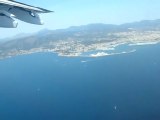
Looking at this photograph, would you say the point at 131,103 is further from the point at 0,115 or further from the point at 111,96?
the point at 0,115

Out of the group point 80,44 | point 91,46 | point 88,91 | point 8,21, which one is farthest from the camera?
point 80,44

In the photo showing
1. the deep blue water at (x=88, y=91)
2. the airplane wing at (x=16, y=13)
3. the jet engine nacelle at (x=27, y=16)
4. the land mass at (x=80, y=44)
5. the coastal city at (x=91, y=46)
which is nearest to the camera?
the airplane wing at (x=16, y=13)

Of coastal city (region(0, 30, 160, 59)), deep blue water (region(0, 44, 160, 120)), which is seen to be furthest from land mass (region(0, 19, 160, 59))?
deep blue water (region(0, 44, 160, 120))

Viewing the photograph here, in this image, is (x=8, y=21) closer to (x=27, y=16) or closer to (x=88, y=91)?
(x=27, y=16)

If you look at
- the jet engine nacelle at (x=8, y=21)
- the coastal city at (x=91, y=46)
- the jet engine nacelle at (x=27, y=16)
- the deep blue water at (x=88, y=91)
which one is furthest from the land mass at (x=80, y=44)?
the jet engine nacelle at (x=8, y=21)

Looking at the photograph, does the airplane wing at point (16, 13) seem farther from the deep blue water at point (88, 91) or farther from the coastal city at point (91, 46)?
the coastal city at point (91, 46)

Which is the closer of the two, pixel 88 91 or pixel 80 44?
pixel 88 91

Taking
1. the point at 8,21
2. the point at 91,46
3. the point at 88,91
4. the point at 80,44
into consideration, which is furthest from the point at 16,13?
the point at 80,44
